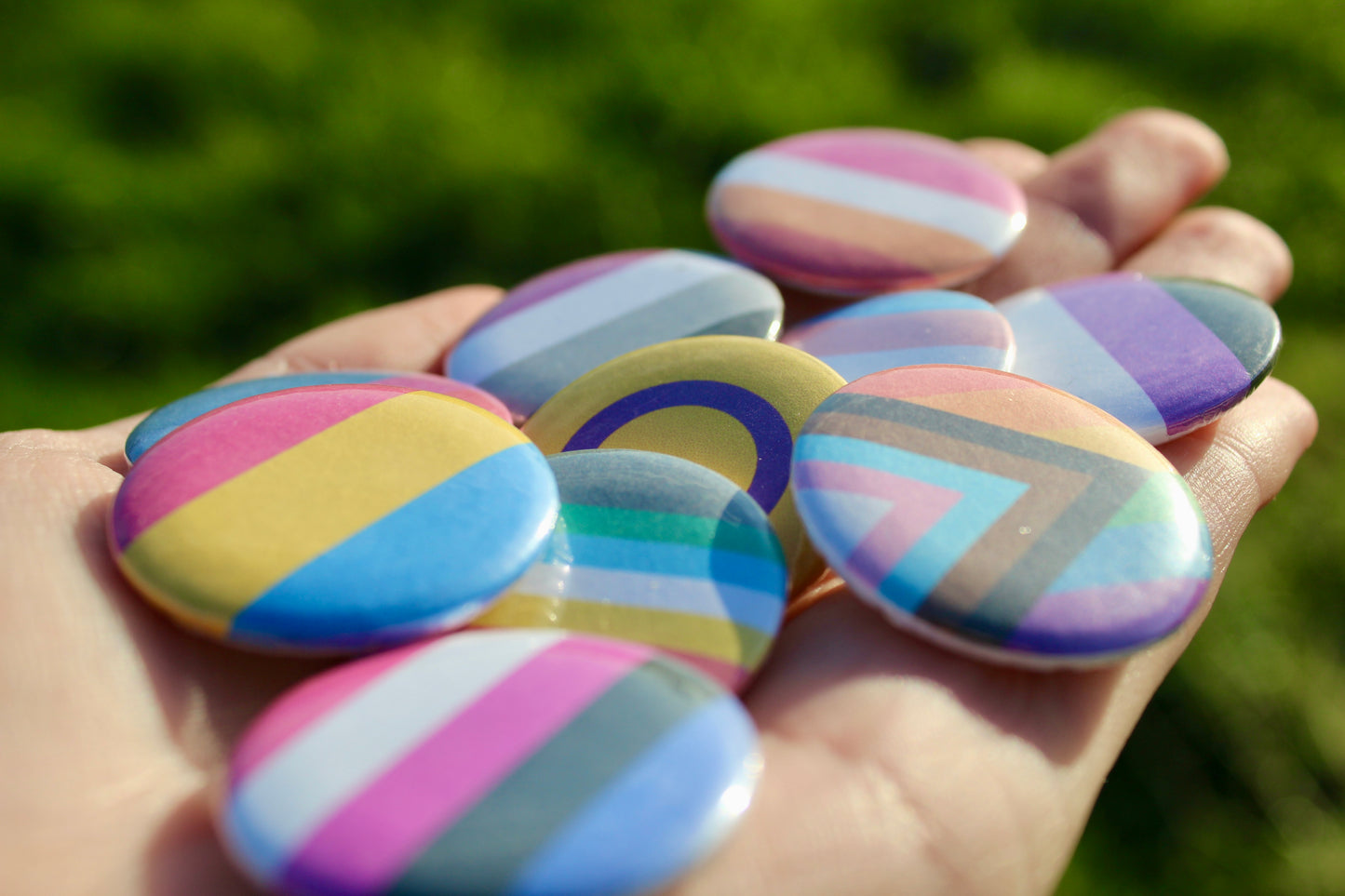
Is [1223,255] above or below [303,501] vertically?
below

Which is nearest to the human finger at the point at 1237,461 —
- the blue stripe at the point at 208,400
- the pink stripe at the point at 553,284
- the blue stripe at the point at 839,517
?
the blue stripe at the point at 839,517

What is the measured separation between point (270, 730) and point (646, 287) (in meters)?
1.23

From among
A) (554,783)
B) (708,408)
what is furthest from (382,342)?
(554,783)

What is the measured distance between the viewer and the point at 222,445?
4.73 feet

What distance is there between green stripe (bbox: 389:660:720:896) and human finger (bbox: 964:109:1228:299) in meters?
1.52

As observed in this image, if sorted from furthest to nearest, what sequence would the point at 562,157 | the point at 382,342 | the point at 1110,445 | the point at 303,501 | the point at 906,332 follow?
the point at 562,157
the point at 382,342
the point at 906,332
the point at 1110,445
the point at 303,501

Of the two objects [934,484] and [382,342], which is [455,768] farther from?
[382,342]

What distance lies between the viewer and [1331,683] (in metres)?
2.12

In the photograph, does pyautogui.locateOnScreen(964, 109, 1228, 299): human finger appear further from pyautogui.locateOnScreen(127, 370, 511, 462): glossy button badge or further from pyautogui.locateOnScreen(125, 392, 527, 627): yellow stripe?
pyautogui.locateOnScreen(125, 392, 527, 627): yellow stripe

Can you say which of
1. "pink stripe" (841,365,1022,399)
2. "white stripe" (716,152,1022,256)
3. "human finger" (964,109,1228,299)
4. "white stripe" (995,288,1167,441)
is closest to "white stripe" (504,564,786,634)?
"pink stripe" (841,365,1022,399)

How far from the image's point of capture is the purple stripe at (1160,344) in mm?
1642

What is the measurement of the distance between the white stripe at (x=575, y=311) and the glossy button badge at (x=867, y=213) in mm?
169

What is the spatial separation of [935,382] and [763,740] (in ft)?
2.02

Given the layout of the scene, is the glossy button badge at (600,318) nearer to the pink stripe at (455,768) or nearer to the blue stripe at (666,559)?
the blue stripe at (666,559)
